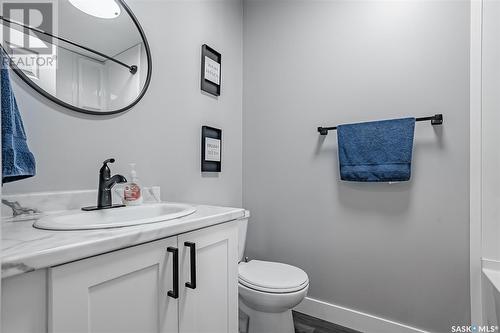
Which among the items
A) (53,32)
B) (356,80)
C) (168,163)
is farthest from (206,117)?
(356,80)

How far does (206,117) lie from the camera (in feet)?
5.82

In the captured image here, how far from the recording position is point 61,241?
607 mm

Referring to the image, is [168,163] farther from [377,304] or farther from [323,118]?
[377,304]

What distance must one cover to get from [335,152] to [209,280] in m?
1.18

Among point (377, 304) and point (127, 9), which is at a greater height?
point (127, 9)

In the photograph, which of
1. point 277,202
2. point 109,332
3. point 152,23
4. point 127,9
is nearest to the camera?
point 109,332

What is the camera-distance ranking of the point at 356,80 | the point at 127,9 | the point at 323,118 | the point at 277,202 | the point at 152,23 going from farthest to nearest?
the point at 277,202 < the point at 323,118 < the point at 356,80 < the point at 152,23 < the point at 127,9

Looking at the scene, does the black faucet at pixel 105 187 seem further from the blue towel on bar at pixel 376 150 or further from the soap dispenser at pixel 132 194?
the blue towel on bar at pixel 376 150

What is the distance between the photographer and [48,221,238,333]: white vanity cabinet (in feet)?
1.95

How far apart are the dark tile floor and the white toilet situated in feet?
0.83

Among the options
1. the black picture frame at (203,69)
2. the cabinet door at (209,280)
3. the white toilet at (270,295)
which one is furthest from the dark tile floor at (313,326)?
the black picture frame at (203,69)

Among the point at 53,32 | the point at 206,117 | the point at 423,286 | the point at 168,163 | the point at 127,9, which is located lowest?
the point at 423,286

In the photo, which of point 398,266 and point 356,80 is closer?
point 398,266

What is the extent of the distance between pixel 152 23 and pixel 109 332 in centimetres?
143
